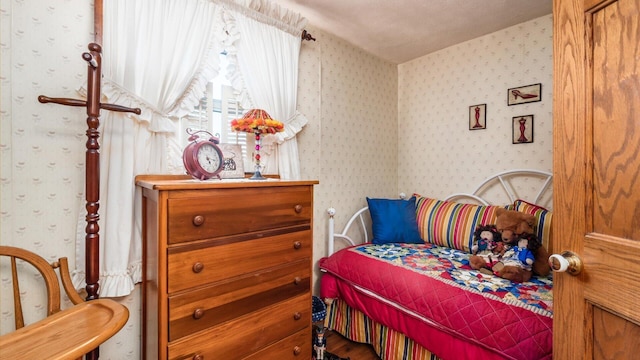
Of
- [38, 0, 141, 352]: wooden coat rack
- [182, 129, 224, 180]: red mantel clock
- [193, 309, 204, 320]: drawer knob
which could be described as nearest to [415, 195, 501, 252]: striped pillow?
[182, 129, 224, 180]: red mantel clock

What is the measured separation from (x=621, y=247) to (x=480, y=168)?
2.07m

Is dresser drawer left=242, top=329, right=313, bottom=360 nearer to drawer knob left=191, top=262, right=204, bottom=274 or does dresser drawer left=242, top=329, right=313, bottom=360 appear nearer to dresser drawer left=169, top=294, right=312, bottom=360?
dresser drawer left=169, top=294, right=312, bottom=360

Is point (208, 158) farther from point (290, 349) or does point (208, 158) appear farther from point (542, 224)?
point (542, 224)

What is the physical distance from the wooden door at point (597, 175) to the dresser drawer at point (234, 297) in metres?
1.13

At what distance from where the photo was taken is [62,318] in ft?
3.19

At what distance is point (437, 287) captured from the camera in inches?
66.2

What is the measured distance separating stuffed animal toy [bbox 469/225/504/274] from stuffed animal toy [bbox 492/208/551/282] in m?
0.04

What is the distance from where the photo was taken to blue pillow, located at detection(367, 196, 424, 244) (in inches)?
103

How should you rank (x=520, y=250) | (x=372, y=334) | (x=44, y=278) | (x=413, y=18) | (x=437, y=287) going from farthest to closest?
1. (x=413, y=18)
2. (x=372, y=334)
3. (x=520, y=250)
4. (x=437, y=287)
5. (x=44, y=278)

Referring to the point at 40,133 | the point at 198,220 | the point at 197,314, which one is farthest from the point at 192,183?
the point at 40,133

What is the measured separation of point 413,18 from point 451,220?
169cm

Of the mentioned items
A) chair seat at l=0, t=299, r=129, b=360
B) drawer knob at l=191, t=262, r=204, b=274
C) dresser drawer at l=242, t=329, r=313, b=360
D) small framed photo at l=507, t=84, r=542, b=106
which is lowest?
dresser drawer at l=242, t=329, r=313, b=360

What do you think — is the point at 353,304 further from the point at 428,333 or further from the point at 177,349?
the point at 177,349

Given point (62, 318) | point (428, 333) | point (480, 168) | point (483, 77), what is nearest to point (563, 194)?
point (428, 333)
